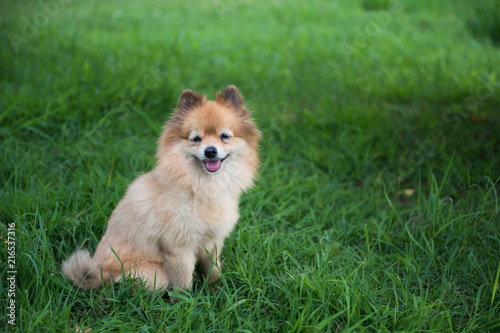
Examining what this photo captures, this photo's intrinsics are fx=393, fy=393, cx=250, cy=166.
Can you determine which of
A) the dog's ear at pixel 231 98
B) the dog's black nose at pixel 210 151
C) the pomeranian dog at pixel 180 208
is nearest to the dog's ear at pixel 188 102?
the pomeranian dog at pixel 180 208

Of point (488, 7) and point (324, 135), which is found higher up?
point (488, 7)

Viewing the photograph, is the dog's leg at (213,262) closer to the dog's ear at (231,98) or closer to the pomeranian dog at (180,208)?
the pomeranian dog at (180,208)

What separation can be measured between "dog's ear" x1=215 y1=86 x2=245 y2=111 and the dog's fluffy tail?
1313 millimetres

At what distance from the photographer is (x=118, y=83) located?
468cm

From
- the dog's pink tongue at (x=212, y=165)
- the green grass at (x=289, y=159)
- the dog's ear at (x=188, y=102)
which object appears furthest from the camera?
the dog's ear at (x=188, y=102)

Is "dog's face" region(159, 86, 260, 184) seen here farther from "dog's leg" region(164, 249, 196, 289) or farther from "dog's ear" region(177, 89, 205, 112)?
"dog's leg" region(164, 249, 196, 289)

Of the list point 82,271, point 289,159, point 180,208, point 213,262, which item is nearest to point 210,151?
point 180,208

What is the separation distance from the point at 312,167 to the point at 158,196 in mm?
2005

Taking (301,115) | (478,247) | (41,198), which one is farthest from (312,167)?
(41,198)

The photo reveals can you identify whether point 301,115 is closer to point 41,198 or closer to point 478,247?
point 478,247

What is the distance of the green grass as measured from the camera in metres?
2.34

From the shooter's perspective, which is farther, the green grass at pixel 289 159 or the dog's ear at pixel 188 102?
the dog's ear at pixel 188 102

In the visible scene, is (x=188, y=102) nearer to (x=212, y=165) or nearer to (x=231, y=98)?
(x=231, y=98)

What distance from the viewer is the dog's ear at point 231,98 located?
8.61ft
